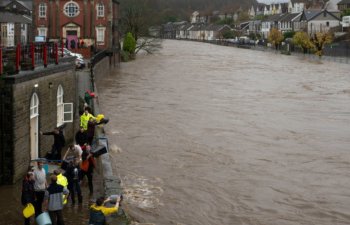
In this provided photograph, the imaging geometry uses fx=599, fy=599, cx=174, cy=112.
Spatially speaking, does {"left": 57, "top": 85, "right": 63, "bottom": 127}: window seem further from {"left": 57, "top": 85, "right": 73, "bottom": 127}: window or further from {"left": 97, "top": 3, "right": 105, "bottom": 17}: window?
{"left": 97, "top": 3, "right": 105, "bottom": 17}: window

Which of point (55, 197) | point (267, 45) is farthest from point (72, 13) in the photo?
point (267, 45)

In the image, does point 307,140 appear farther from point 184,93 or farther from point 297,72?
point 297,72

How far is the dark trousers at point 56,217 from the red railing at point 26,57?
4485 millimetres

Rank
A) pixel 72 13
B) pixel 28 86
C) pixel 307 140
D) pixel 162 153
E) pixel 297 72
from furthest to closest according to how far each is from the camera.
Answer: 1. pixel 297 72
2. pixel 72 13
3. pixel 307 140
4. pixel 162 153
5. pixel 28 86

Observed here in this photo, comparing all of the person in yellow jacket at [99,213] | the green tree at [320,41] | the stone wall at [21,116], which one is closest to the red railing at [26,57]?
the stone wall at [21,116]

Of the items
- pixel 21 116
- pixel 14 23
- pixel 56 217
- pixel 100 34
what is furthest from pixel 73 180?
pixel 100 34

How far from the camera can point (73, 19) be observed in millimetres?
57406

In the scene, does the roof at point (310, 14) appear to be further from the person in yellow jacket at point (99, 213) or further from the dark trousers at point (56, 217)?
the person in yellow jacket at point (99, 213)

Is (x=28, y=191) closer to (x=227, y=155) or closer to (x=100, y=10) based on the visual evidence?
(x=227, y=155)

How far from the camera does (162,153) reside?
22.3 metres

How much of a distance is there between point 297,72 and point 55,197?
52.8 meters

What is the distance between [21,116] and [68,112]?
213 inches

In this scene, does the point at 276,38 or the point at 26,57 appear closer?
the point at 26,57

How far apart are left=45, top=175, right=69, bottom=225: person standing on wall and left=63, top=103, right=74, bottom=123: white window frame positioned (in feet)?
28.4
